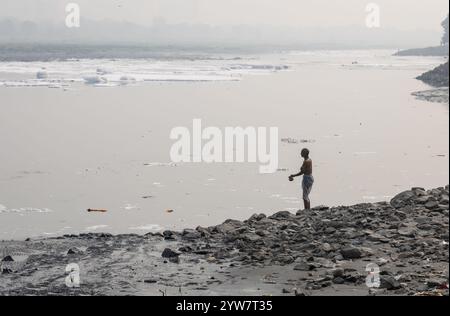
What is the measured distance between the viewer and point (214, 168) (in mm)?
20547

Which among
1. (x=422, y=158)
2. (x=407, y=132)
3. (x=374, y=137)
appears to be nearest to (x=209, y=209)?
(x=422, y=158)

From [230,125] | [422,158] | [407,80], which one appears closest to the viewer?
[422,158]

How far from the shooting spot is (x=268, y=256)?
11.9m

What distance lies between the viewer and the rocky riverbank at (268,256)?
10375mm

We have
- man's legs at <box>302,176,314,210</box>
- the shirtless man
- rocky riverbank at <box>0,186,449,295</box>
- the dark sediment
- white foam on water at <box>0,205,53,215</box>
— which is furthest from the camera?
the dark sediment

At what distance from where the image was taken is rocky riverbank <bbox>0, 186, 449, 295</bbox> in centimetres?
1038

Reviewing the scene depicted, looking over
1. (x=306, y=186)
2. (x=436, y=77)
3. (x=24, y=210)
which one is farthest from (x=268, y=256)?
(x=436, y=77)

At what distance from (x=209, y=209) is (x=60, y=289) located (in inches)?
229

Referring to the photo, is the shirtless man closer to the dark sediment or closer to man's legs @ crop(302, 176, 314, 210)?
man's legs @ crop(302, 176, 314, 210)

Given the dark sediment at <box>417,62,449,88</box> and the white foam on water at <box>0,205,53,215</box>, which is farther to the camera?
the dark sediment at <box>417,62,449,88</box>

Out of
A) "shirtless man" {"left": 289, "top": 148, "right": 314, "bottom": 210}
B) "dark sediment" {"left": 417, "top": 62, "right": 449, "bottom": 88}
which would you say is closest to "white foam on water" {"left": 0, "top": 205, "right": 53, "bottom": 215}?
"shirtless man" {"left": 289, "top": 148, "right": 314, "bottom": 210}

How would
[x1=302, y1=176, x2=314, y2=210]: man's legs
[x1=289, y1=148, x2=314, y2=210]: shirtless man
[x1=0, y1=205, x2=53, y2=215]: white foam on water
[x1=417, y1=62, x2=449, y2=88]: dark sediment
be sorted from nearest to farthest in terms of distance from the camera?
A: 1. [x1=289, y1=148, x2=314, y2=210]: shirtless man
2. [x1=302, y1=176, x2=314, y2=210]: man's legs
3. [x1=0, y1=205, x2=53, y2=215]: white foam on water
4. [x1=417, y1=62, x2=449, y2=88]: dark sediment

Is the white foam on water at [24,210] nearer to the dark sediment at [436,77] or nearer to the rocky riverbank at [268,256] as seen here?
the rocky riverbank at [268,256]
